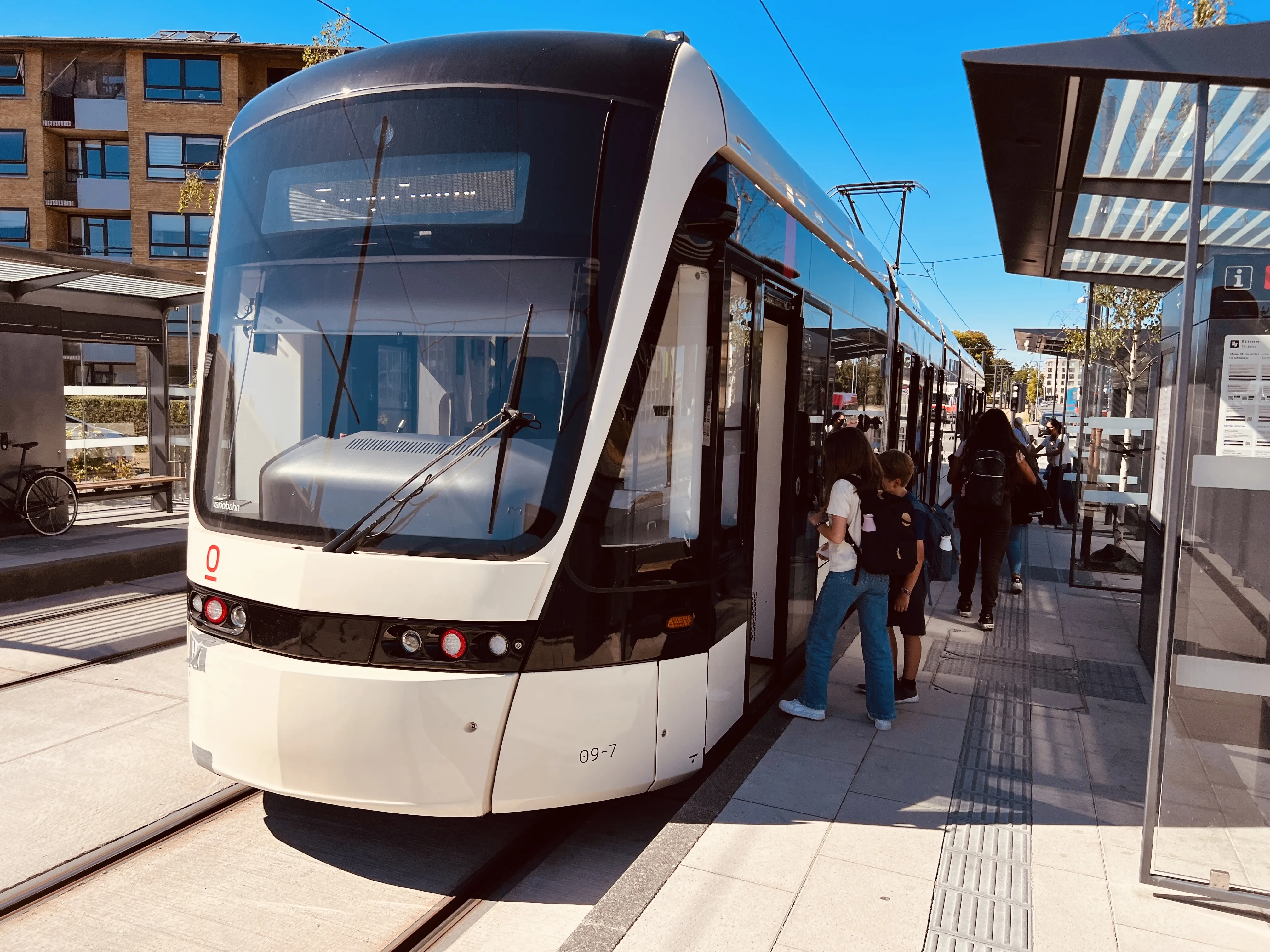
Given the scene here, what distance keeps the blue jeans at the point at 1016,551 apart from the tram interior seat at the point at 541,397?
24.0 ft

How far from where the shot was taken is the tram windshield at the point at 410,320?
12.0 feet

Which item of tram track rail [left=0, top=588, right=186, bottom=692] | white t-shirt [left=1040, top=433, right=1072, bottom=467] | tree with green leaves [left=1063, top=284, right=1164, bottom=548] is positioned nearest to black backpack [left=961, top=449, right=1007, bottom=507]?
tree with green leaves [left=1063, top=284, right=1164, bottom=548]

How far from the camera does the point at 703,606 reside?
4.24 meters

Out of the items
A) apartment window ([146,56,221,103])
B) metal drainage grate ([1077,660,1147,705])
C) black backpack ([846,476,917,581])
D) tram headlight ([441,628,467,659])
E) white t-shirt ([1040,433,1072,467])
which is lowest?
metal drainage grate ([1077,660,1147,705])

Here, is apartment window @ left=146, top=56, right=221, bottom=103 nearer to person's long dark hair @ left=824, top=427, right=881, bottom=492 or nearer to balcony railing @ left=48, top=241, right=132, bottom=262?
balcony railing @ left=48, top=241, right=132, bottom=262

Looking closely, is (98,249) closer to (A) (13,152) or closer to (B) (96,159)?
(B) (96,159)

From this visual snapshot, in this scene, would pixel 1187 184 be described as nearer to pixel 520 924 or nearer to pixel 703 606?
pixel 703 606

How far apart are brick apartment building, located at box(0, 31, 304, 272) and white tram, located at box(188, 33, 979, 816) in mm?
31510

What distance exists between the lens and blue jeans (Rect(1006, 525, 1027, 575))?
10.0 metres

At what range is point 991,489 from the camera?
27.0 feet

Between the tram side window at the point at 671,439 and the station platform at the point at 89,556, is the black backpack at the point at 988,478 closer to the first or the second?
the tram side window at the point at 671,439

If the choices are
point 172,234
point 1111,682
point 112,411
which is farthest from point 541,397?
point 172,234

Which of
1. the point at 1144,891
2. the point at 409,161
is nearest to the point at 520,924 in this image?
the point at 1144,891

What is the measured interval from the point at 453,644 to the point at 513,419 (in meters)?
0.85
